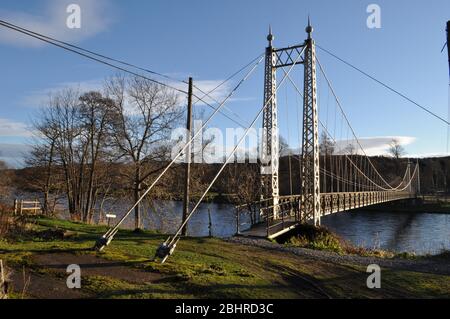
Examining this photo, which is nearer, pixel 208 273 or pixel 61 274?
pixel 61 274

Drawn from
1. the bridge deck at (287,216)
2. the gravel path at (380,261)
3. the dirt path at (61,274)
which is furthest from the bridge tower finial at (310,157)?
the dirt path at (61,274)

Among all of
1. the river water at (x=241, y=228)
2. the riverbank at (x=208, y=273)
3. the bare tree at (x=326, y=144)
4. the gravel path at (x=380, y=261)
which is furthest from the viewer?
the bare tree at (x=326, y=144)

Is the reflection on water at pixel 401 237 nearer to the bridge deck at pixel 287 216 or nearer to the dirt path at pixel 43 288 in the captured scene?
the bridge deck at pixel 287 216

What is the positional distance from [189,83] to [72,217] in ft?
48.8

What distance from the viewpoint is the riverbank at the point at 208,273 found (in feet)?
21.7

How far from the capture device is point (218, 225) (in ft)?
96.9

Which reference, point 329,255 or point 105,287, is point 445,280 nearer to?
point 329,255

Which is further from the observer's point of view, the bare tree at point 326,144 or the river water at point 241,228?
the bare tree at point 326,144

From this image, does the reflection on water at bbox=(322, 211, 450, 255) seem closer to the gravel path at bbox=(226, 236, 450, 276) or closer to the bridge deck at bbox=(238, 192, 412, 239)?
the bridge deck at bbox=(238, 192, 412, 239)

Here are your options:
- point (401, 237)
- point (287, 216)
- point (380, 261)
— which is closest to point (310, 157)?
point (287, 216)

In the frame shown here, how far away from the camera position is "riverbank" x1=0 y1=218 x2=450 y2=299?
662cm

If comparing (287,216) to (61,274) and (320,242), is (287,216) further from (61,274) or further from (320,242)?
(61,274)

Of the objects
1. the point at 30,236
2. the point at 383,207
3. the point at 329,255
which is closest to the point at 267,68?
the point at 329,255

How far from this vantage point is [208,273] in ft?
26.2
